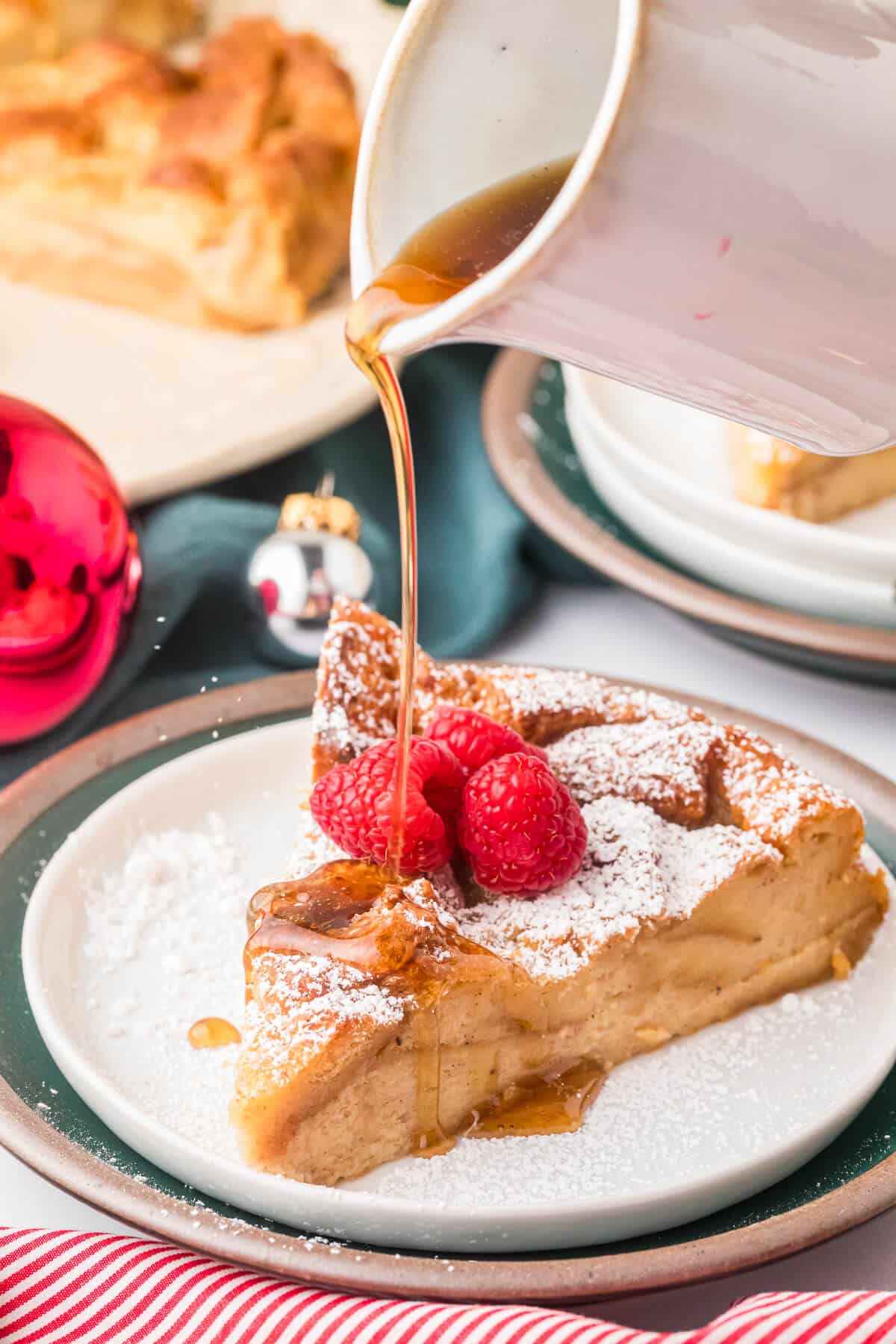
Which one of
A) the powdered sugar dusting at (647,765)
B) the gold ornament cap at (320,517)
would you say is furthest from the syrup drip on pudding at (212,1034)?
the gold ornament cap at (320,517)

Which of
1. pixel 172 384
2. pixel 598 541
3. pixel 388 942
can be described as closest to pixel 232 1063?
pixel 388 942

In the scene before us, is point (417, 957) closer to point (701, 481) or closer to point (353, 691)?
point (353, 691)

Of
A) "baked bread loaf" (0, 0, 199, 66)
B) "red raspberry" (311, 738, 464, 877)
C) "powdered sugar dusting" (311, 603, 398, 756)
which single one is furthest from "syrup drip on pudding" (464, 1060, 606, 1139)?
"baked bread loaf" (0, 0, 199, 66)

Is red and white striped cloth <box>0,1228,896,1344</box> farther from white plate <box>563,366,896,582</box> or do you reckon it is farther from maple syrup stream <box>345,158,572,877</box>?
white plate <box>563,366,896,582</box>

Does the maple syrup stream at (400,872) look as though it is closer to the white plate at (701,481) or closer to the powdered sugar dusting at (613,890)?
the powdered sugar dusting at (613,890)

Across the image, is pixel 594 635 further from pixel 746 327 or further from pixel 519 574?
pixel 746 327
